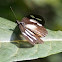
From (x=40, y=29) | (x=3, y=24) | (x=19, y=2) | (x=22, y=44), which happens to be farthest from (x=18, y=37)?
(x=19, y=2)

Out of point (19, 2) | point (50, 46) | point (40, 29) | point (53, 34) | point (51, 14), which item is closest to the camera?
point (50, 46)

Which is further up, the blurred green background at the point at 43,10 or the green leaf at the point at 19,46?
the blurred green background at the point at 43,10

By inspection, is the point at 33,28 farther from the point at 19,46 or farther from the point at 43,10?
the point at 43,10

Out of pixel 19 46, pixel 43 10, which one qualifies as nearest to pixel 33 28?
pixel 19 46

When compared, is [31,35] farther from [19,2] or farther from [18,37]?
[19,2]

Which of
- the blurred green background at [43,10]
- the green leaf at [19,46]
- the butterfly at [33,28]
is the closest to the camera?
the green leaf at [19,46]

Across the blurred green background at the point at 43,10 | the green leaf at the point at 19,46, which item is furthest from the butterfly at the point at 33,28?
the blurred green background at the point at 43,10

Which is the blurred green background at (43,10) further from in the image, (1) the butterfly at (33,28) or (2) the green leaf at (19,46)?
(2) the green leaf at (19,46)
